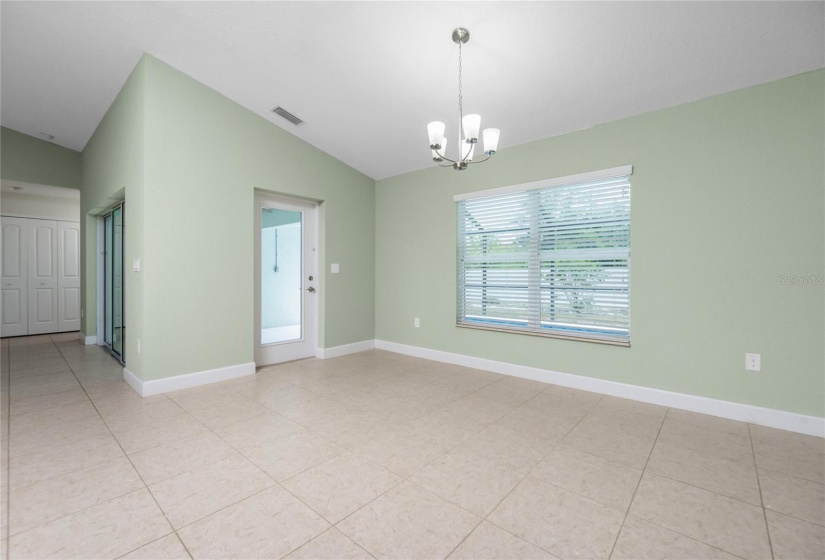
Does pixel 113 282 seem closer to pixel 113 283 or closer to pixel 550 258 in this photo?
pixel 113 283

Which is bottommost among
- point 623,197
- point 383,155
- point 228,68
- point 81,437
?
point 81,437

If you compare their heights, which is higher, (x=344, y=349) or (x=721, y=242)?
(x=721, y=242)

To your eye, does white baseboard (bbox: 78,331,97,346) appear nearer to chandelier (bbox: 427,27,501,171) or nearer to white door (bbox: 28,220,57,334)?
white door (bbox: 28,220,57,334)

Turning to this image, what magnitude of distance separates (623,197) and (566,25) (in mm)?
1573

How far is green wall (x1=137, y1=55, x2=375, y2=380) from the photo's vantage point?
331 centimetres

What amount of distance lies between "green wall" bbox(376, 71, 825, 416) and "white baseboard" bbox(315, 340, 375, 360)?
243cm

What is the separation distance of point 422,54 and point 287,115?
6.00 ft

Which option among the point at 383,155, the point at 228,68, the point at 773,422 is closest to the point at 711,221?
Result: the point at 773,422

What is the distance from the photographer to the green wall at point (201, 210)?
3.31 metres

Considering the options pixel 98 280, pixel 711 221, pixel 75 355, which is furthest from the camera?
pixel 98 280

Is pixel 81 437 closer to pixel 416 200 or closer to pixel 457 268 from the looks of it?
pixel 457 268

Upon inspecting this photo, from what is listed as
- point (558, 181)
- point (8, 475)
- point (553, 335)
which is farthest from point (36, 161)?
point (553, 335)

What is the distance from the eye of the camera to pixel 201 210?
361cm

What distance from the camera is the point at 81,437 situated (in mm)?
2457
